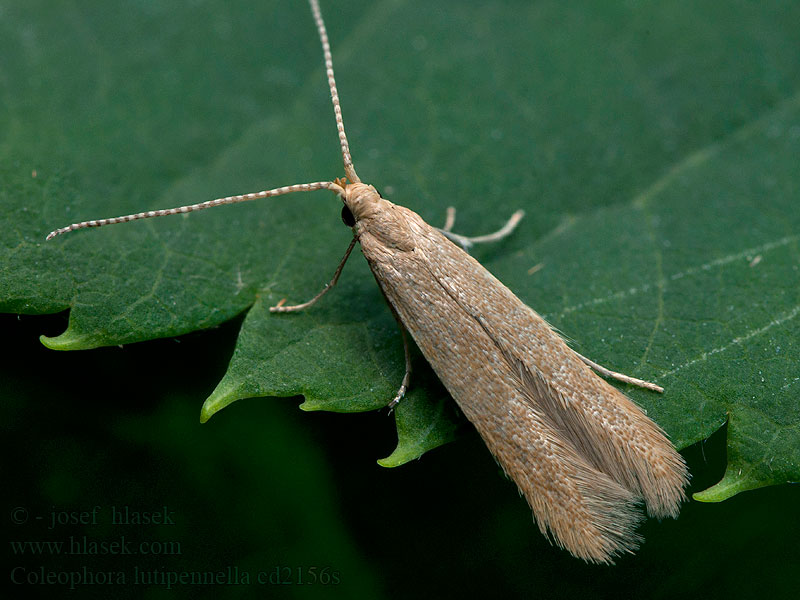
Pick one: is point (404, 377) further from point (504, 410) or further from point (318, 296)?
point (318, 296)

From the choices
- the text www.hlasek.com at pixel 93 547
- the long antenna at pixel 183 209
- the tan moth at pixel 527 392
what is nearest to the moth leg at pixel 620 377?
the tan moth at pixel 527 392

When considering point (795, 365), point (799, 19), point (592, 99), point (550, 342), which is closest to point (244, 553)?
point (550, 342)

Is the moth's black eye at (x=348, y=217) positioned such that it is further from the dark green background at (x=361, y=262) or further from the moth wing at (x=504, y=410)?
the dark green background at (x=361, y=262)

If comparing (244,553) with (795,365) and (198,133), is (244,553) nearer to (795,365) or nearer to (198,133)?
(198,133)

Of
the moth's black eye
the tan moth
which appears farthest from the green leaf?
the moth's black eye

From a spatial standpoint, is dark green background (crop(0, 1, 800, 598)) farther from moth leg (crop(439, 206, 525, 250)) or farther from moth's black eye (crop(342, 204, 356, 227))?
moth's black eye (crop(342, 204, 356, 227))
